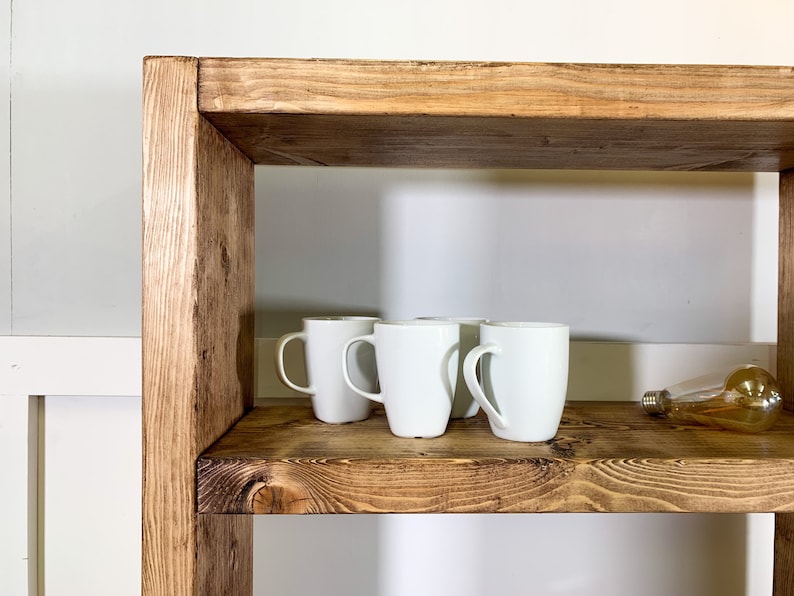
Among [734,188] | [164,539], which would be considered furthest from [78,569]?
[734,188]

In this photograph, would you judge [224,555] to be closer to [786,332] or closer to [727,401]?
[727,401]

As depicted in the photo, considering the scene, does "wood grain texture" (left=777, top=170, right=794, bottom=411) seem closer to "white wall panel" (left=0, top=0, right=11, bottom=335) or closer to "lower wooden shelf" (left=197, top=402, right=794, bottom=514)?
"lower wooden shelf" (left=197, top=402, right=794, bottom=514)

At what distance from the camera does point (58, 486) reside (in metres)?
0.83

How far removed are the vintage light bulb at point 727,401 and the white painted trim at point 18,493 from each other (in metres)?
0.78

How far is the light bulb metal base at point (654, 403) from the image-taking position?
2.26 ft

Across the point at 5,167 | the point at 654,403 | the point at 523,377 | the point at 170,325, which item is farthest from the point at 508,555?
the point at 5,167

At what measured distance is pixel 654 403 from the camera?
691mm

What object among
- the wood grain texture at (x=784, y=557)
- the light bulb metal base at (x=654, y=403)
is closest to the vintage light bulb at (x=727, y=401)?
the light bulb metal base at (x=654, y=403)

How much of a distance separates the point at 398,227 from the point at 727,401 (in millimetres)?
444

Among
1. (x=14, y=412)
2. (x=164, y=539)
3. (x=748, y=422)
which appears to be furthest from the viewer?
(x=14, y=412)

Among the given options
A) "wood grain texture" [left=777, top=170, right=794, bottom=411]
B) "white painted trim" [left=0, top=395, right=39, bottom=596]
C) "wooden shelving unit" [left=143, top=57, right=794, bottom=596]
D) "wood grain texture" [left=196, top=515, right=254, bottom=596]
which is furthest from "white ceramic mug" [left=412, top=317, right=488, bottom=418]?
"white painted trim" [left=0, top=395, right=39, bottom=596]

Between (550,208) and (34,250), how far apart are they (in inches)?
27.5

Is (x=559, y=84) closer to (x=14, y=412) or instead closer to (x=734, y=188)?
(x=734, y=188)

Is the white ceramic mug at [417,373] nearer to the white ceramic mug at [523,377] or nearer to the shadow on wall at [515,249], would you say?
the white ceramic mug at [523,377]
